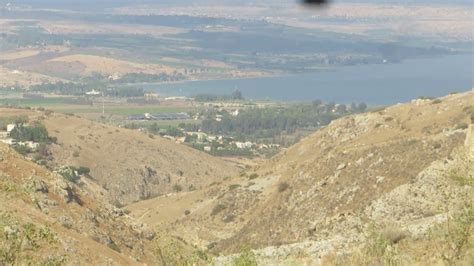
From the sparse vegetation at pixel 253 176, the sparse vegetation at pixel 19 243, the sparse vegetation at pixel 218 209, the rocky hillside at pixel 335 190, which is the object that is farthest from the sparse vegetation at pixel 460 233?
the sparse vegetation at pixel 253 176

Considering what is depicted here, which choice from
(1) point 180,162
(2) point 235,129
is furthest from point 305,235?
(2) point 235,129

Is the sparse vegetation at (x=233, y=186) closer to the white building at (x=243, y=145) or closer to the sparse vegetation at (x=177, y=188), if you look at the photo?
the sparse vegetation at (x=177, y=188)

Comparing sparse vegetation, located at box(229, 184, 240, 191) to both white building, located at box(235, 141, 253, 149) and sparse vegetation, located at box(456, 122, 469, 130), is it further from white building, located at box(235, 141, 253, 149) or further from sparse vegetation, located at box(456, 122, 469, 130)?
white building, located at box(235, 141, 253, 149)

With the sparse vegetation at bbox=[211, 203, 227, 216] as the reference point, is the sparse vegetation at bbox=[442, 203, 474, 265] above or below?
above

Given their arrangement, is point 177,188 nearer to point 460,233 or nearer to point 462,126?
point 462,126

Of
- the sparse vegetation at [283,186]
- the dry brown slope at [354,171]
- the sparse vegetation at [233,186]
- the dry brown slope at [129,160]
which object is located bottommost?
the dry brown slope at [129,160]

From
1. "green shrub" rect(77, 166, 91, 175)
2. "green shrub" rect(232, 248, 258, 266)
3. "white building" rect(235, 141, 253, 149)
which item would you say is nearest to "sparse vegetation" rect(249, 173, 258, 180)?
"green shrub" rect(77, 166, 91, 175)
